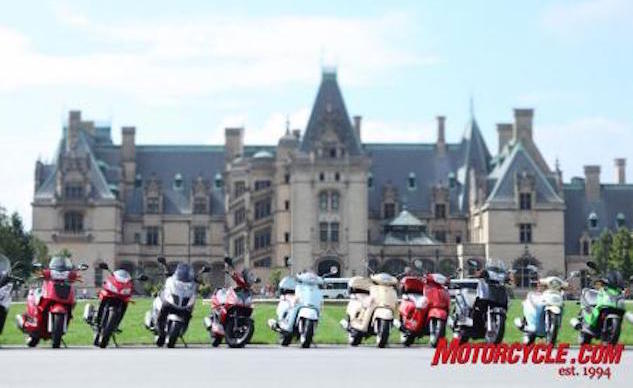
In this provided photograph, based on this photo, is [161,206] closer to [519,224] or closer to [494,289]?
[519,224]

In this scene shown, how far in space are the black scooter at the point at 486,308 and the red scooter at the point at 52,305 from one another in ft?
23.9

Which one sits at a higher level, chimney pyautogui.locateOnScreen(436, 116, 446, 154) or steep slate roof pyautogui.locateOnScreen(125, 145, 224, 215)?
chimney pyautogui.locateOnScreen(436, 116, 446, 154)

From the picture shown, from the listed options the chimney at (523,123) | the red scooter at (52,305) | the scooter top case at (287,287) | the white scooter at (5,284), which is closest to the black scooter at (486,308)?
the scooter top case at (287,287)

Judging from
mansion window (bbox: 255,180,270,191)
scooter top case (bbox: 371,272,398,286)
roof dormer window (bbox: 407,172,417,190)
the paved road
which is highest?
roof dormer window (bbox: 407,172,417,190)

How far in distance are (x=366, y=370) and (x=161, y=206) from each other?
86536 mm

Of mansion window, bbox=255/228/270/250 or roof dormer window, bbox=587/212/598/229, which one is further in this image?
roof dormer window, bbox=587/212/598/229

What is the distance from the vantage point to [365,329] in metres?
28.9

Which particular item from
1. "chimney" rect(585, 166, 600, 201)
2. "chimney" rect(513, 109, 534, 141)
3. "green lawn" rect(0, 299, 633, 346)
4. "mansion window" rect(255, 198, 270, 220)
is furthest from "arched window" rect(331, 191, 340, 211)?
"green lawn" rect(0, 299, 633, 346)

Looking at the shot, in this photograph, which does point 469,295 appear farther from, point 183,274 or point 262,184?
point 262,184

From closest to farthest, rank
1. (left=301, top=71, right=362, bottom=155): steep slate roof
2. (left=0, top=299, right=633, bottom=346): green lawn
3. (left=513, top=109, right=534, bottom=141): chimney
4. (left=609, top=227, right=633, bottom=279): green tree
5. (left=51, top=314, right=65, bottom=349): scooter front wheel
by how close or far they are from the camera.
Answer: (left=51, top=314, right=65, bottom=349): scooter front wheel, (left=0, top=299, right=633, bottom=346): green lawn, (left=609, top=227, right=633, bottom=279): green tree, (left=301, top=71, right=362, bottom=155): steep slate roof, (left=513, top=109, right=534, bottom=141): chimney

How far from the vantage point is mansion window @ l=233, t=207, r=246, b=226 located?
334ft

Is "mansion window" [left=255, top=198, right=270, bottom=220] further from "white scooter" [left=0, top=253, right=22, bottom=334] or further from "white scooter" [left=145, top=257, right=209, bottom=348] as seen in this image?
"white scooter" [left=145, top=257, right=209, bottom=348]

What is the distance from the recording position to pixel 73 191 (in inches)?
4028

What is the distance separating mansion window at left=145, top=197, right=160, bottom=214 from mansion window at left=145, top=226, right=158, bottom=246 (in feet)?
3.79
